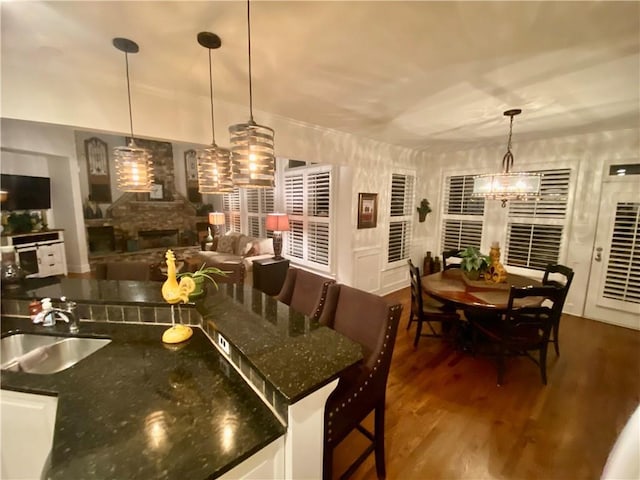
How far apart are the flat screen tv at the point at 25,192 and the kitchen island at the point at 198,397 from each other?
4.75 m

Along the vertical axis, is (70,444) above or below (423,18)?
below

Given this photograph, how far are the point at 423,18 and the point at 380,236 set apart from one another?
3.26m

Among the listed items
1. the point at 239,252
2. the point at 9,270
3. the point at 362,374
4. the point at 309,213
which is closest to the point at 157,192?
the point at 239,252

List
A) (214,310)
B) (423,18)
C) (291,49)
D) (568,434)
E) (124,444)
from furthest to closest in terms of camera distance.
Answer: (568,434)
(291,49)
(214,310)
(423,18)
(124,444)

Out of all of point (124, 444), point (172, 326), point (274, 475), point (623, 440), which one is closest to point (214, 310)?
point (172, 326)

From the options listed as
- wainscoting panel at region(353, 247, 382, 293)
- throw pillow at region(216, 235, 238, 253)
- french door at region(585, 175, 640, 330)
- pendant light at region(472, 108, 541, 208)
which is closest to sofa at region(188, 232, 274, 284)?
throw pillow at region(216, 235, 238, 253)

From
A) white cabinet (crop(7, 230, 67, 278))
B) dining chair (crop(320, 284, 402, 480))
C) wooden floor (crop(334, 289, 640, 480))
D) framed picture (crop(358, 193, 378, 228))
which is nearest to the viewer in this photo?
dining chair (crop(320, 284, 402, 480))

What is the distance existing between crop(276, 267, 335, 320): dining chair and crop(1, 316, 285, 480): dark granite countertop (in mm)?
726

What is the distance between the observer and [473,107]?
2635mm

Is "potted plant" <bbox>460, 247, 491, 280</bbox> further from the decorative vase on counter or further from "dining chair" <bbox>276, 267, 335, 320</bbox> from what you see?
the decorative vase on counter

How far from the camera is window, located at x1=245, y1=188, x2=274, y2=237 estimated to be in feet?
19.9

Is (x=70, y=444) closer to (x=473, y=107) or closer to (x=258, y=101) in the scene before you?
(x=258, y=101)

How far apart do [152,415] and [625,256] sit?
16.7ft

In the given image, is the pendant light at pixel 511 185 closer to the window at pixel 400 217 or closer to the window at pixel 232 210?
the window at pixel 400 217
